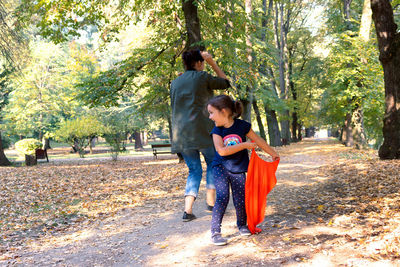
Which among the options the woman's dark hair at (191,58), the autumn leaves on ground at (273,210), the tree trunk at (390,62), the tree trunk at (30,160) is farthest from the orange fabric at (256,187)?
the tree trunk at (30,160)

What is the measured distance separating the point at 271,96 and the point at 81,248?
A: 721 inches

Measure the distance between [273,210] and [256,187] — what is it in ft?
5.36

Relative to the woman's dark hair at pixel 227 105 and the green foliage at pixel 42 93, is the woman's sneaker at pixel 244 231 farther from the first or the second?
the green foliage at pixel 42 93

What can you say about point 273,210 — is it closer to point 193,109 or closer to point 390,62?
point 193,109

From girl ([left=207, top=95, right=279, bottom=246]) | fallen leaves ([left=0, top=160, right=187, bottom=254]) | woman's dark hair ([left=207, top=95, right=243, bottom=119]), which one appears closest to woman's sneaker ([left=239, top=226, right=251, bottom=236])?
girl ([left=207, top=95, right=279, bottom=246])

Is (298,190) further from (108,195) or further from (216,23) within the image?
(216,23)

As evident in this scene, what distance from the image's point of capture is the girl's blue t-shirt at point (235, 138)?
3.64m

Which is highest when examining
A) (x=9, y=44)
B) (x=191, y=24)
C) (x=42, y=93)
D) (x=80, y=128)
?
(x=9, y=44)

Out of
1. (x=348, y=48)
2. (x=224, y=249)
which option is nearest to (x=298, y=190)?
(x=224, y=249)

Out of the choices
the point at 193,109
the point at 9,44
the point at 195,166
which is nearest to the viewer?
the point at 193,109

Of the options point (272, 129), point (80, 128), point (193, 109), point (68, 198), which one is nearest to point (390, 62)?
point (193, 109)

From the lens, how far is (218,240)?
12.1 ft

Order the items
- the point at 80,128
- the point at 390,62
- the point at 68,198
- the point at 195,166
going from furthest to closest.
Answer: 1. the point at 80,128
2. the point at 390,62
3. the point at 68,198
4. the point at 195,166

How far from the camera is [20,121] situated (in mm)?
29375
